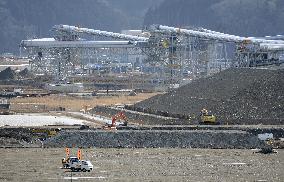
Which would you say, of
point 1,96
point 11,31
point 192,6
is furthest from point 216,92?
point 11,31

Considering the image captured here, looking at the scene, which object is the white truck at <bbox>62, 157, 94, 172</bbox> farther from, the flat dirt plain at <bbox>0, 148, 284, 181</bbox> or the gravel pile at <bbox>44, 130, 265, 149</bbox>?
the gravel pile at <bbox>44, 130, 265, 149</bbox>

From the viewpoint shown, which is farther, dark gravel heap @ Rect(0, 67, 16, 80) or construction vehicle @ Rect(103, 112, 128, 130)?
dark gravel heap @ Rect(0, 67, 16, 80)

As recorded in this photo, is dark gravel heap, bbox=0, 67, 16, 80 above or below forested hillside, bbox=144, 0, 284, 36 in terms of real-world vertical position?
below

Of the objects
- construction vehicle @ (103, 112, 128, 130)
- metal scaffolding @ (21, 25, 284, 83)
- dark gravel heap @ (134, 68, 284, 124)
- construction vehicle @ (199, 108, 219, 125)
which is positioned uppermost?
metal scaffolding @ (21, 25, 284, 83)

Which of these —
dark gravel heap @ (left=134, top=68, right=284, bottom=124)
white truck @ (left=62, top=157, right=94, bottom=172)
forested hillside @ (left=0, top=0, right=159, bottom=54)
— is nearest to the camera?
white truck @ (left=62, top=157, right=94, bottom=172)

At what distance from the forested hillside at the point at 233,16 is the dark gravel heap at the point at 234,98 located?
238ft

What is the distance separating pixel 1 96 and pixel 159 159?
4374cm

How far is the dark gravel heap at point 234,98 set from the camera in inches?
2311

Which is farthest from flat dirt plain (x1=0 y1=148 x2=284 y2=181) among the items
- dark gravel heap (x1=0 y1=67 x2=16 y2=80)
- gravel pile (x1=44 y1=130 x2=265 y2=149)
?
dark gravel heap (x1=0 y1=67 x2=16 y2=80)

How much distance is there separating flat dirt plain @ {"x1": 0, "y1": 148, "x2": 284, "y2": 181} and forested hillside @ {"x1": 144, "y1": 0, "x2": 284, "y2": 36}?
94458 millimetres

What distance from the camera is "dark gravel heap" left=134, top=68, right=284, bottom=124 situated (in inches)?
2311

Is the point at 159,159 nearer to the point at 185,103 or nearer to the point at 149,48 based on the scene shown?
the point at 185,103

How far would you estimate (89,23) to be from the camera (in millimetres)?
183000

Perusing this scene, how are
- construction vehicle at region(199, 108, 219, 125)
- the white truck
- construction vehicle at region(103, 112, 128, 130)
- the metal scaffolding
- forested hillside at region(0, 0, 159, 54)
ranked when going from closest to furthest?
the white truck < construction vehicle at region(103, 112, 128, 130) < construction vehicle at region(199, 108, 219, 125) < the metal scaffolding < forested hillside at region(0, 0, 159, 54)
